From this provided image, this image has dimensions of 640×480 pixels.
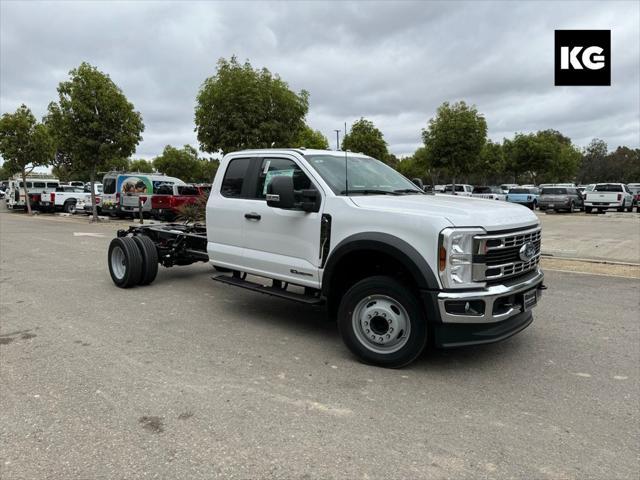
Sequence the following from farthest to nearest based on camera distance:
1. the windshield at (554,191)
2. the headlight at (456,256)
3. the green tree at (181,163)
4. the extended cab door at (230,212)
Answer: the green tree at (181,163) < the windshield at (554,191) < the extended cab door at (230,212) < the headlight at (456,256)

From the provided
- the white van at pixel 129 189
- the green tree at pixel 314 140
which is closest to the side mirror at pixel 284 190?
the white van at pixel 129 189

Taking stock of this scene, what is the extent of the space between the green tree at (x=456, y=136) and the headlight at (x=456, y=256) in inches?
998

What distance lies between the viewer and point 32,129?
89.9 feet

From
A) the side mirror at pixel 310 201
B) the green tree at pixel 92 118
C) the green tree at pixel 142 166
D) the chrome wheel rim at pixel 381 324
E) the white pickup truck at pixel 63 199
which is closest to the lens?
the chrome wheel rim at pixel 381 324

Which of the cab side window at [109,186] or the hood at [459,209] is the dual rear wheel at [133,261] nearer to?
the hood at [459,209]

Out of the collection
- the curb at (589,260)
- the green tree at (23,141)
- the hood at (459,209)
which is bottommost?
the curb at (589,260)

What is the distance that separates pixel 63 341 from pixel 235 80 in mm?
16507

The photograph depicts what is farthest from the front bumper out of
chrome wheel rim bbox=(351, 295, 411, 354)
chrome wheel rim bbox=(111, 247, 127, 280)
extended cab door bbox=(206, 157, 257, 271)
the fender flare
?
chrome wheel rim bbox=(111, 247, 127, 280)

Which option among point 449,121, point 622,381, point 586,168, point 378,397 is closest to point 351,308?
point 378,397

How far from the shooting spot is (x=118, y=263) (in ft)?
25.6

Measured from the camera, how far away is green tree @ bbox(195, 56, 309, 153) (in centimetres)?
1980

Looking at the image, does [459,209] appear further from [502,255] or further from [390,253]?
[390,253]

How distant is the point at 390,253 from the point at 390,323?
0.63 m

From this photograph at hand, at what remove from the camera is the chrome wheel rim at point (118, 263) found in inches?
304
